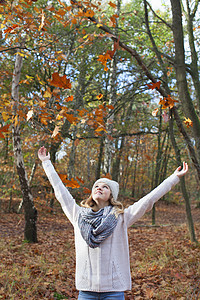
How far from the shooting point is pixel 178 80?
4.54 m

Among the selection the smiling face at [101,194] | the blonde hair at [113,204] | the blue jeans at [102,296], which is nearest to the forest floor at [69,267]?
the blue jeans at [102,296]

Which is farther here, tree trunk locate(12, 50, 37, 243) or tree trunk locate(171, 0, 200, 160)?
tree trunk locate(12, 50, 37, 243)

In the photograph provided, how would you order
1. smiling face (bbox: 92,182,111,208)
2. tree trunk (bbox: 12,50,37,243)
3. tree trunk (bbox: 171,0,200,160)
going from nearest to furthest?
smiling face (bbox: 92,182,111,208) < tree trunk (bbox: 171,0,200,160) < tree trunk (bbox: 12,50,37,243)

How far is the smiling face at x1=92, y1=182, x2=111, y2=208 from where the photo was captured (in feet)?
7.15

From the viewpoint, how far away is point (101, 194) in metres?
2.18

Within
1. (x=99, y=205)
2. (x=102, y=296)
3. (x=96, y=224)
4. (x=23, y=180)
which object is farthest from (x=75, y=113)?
(x=102, y=296)

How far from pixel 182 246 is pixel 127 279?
5.02 m

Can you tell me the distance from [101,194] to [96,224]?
284 millimetres

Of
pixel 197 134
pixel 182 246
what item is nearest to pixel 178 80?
pixel 197 134

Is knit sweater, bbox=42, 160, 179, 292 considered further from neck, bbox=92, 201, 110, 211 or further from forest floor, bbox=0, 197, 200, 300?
forest floor, bbox=0, 197, 200, 300

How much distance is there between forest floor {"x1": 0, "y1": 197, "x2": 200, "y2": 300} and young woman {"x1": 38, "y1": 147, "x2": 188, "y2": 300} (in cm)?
209

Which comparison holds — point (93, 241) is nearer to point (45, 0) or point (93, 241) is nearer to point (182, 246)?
point (182, 246)

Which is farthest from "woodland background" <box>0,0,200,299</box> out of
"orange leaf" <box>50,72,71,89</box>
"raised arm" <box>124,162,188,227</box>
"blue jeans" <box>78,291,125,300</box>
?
"blue jeans" <box>78,291,125,300</box>

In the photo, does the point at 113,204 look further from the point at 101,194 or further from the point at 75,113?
the point at 75,113
